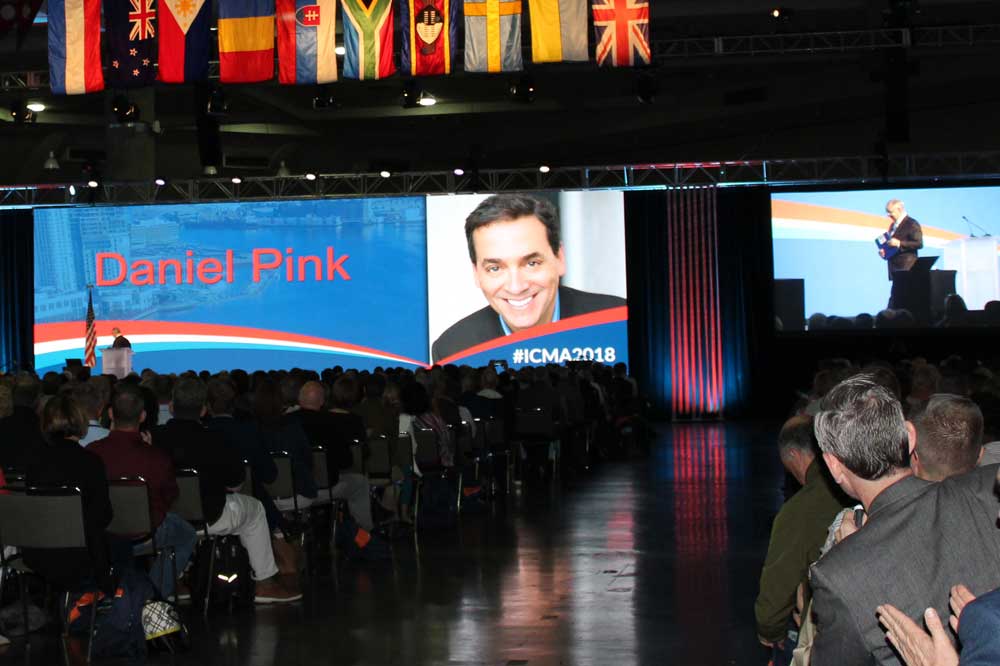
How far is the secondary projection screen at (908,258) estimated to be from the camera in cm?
1805

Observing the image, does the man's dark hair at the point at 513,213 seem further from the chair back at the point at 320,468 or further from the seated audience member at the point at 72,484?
the seated audience member at the point at 72,484

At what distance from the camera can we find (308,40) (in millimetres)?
12406

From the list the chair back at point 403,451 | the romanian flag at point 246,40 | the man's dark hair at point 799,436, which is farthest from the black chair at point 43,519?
→ the romanian flag at point 246,40

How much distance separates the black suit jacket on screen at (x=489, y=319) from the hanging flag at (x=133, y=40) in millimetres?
7216

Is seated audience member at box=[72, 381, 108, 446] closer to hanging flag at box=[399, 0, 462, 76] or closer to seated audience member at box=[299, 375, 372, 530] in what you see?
seated audience member at box=[299, 375, 372, 530]

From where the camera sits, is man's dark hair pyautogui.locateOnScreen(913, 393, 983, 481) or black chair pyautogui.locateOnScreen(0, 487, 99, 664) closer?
man's dark hair pyautogui.locateOnScreen(913, 393, 983, 481)

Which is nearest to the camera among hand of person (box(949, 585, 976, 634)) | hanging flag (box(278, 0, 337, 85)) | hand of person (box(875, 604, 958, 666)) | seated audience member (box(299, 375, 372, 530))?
hand of person (box(949, 585, 976, 634))

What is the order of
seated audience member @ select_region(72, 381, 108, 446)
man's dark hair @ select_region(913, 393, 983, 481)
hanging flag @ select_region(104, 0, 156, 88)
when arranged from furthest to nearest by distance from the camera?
1. hanging flag @ select_region(104, 0, 156, 88)
2. seated audience member @ select_region(72, 381, 108, 446)
3. man's dark hair @ select_region(913, 393, 983, 481)

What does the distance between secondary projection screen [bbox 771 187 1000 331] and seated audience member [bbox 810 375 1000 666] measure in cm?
1646

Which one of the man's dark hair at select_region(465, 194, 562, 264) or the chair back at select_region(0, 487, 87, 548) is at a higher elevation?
the man's dark hair at select_region(465, 194, 562, 264)

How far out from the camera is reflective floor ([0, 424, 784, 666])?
18.3ft

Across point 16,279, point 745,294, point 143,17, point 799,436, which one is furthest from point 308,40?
point 16,279

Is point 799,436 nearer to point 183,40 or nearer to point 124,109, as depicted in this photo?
point 183,40

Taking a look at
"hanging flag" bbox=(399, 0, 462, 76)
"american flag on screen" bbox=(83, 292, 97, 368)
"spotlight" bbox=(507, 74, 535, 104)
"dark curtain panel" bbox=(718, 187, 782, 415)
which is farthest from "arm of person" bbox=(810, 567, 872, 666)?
"dark curtain panel" bbox=(718, 187, 782, 415)
